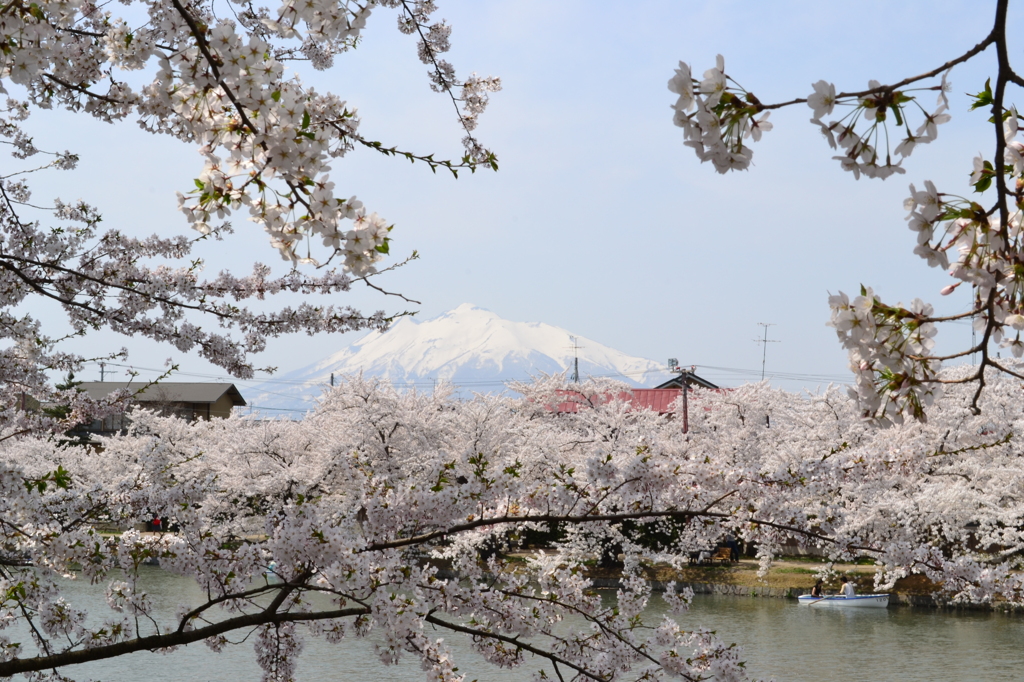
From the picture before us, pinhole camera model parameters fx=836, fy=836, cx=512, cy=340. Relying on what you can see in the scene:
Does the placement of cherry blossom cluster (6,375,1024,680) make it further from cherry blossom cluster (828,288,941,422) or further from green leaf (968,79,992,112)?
green leaf (968,79,992,112)

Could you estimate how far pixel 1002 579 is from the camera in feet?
13.1

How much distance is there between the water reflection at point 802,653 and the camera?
38.1 feet

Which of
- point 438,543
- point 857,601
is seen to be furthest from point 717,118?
point 857,601

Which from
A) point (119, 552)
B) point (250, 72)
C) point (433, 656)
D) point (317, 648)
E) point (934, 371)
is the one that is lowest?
point (317, 648)

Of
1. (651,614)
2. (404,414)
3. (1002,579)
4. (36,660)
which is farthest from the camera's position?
(404,414)

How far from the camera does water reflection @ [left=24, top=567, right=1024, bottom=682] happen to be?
1160 centimetres

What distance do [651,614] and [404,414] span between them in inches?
325

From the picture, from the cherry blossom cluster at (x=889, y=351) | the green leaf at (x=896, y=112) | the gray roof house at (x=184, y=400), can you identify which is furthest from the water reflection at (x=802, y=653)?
the gray roof house at (x=184, y=400)

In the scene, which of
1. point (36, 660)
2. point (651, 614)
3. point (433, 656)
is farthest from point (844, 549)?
point (651, 614)

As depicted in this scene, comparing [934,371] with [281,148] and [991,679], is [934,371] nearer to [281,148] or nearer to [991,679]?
[281,148]

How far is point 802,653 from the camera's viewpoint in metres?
13.0

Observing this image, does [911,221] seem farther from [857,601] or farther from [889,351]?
[857,601]

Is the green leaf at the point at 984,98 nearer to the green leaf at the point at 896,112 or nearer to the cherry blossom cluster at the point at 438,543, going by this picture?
the green leaf at the point at 896,112

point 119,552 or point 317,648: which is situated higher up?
point 119,552
